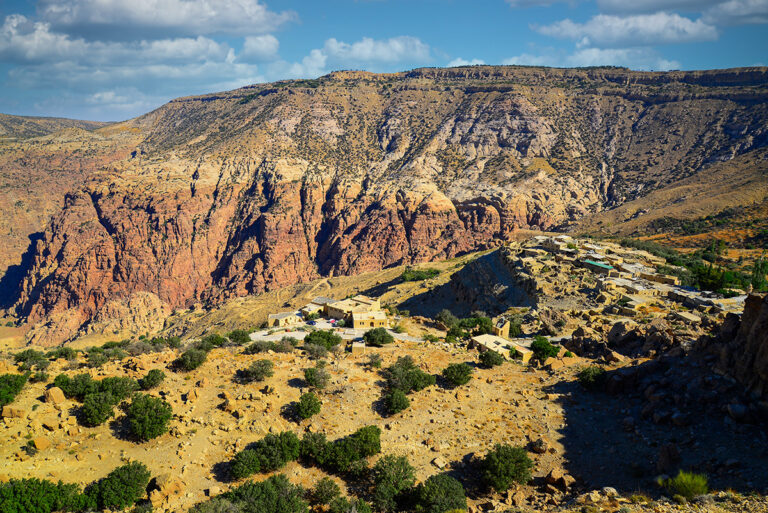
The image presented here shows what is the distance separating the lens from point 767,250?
199 feet

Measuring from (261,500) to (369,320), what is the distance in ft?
78.1

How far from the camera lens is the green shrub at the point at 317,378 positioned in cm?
2359

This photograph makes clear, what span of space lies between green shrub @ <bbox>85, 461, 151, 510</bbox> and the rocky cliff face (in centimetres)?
9360

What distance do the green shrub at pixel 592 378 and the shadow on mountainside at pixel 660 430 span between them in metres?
0.31

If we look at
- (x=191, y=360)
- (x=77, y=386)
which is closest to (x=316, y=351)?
(x=191, y=360)

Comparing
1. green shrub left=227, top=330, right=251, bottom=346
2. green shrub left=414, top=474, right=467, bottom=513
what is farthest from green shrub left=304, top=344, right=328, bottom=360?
green shrub left=414, top=474, right=467, bottom=513

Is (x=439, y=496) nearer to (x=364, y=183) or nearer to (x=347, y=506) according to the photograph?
(x=347, y=506)

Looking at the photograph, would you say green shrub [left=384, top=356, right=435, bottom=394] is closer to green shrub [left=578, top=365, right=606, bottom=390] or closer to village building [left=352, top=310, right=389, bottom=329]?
green shrub [left=578, top=365, right=606, bottom=390]

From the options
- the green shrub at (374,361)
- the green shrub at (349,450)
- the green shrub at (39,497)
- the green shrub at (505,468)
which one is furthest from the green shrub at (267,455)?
the green shrub at (374,361)

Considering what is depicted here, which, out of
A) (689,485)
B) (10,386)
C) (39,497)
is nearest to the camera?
(689,485)

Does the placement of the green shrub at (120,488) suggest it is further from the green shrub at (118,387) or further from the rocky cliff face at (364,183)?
the rocky cliff face at (364,183)

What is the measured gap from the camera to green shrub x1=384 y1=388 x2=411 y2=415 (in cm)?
2192

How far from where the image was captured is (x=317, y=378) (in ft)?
77.7

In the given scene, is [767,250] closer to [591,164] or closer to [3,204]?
[591,164]
